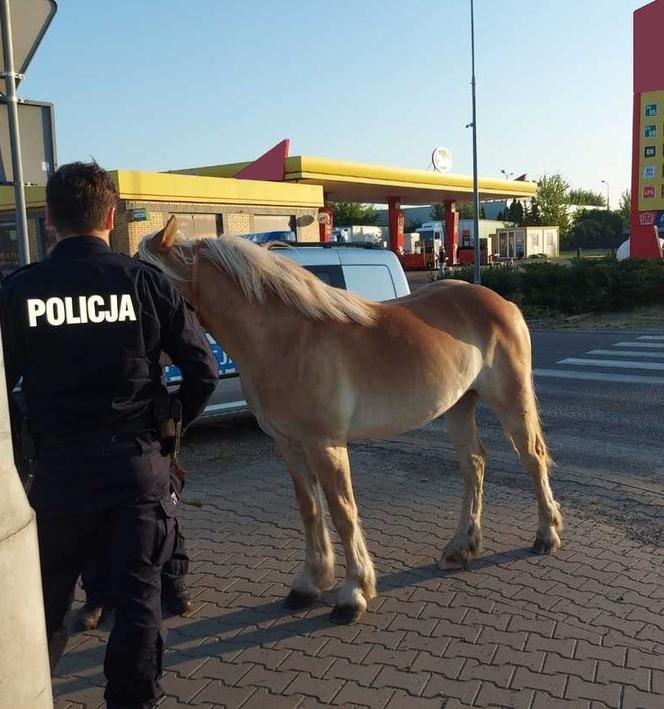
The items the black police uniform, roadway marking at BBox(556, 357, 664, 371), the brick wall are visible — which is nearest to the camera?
the black police uniform

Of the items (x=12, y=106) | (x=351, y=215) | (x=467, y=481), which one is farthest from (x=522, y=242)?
(x=12, y=106)

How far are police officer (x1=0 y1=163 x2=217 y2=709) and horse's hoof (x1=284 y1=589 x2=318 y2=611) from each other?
1.37 metres

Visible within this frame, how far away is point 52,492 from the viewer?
7.68 feet

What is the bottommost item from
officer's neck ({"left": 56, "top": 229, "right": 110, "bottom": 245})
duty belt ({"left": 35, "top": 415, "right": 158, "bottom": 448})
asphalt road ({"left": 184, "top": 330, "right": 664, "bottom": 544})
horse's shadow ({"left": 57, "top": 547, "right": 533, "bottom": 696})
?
asphalt road ({"left": 184, "top": 330, "right": 664, "bottom": 544})

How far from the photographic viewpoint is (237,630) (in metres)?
3.55

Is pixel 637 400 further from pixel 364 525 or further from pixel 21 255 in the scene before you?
pixel 21 255

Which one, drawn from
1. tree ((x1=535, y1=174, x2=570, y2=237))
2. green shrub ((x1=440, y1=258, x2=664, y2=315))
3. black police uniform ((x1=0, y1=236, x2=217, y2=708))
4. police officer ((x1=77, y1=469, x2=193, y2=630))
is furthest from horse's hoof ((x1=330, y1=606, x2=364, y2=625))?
tree ((x1=535, y1=174, x2=570, y2=237))

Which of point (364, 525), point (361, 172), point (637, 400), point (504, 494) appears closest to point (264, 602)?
point (364, 525)

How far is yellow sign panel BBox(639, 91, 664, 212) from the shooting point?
1019 inches

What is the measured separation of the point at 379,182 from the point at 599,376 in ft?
79.0

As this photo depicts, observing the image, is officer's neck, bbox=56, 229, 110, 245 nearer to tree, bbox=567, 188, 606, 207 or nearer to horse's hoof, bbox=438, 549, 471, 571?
horse's hoof, bbox=438, 549, 471, 571

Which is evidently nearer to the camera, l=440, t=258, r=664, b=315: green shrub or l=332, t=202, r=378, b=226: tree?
l=440, t=258, r=664, b=315: green shrub

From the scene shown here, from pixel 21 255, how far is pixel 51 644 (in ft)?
9.51

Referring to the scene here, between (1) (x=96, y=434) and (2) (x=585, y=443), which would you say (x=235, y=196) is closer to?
(2) (x=585, y=443)
